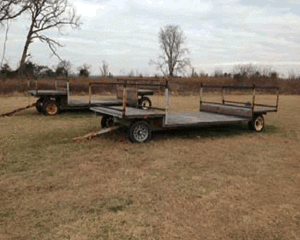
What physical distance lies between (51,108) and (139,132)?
683 centimetres

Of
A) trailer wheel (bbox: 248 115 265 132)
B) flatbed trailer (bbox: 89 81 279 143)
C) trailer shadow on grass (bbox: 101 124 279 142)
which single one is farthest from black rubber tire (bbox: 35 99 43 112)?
trailer wheel (bbox: 248 115 265 132)

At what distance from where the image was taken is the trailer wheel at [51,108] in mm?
12664

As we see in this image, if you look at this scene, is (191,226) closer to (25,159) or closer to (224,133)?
(25,159)

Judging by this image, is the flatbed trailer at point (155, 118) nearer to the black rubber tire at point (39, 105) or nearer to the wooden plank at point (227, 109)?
the wooden plank at point (227, 109)

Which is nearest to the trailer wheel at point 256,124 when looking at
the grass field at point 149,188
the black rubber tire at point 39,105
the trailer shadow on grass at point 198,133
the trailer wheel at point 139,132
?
the trailer shadow on grass at point 198,133

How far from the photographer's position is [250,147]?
735 cm

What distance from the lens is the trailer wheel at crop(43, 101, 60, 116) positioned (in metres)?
12.7

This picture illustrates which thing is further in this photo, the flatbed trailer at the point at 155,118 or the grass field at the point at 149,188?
the flatbed trailer at the point at 155,118

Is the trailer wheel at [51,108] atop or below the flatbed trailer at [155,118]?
below

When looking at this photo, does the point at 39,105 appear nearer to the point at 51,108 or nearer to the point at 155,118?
the point at 51,108

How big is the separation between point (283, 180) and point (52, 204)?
3815mm

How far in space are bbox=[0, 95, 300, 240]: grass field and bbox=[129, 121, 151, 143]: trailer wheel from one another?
213mm

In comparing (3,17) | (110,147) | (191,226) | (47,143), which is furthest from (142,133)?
(3,17)

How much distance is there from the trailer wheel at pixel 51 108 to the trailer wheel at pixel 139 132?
→ 6.68 m
